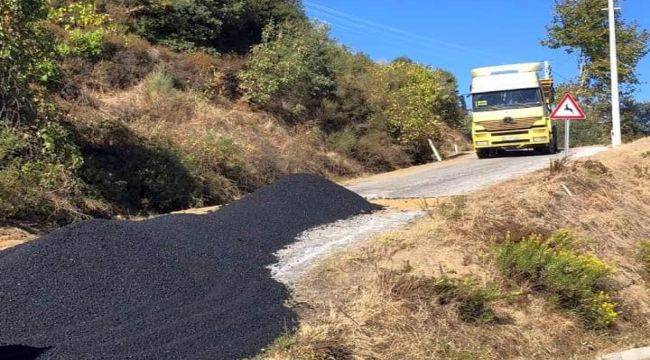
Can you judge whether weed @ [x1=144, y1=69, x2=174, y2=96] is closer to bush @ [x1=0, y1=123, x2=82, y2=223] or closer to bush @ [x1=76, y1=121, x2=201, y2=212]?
bush @ [x1=76, y1=121, x2=201, y2=212]

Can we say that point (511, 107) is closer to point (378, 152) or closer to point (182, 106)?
point (378, 152)

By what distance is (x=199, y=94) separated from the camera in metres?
21.6

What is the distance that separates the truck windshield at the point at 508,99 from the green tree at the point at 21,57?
54.7 feet

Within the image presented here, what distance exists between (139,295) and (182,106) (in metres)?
14.0

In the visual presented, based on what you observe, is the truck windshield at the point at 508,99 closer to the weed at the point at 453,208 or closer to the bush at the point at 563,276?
the weed at the point at 453,208

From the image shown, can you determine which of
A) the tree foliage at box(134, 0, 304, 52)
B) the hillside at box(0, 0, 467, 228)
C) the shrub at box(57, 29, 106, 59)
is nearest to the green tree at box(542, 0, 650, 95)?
the hillside at box(0, 0, 467, 228)

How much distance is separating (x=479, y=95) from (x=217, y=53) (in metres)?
9.87

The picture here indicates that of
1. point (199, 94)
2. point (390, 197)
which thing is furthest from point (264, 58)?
point (390, 197)

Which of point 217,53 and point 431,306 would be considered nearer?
point 431,306

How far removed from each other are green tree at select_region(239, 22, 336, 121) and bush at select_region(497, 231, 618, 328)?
54.8 feet

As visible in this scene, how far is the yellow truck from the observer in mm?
24250


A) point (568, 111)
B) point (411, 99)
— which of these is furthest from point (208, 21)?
point (568, 111)

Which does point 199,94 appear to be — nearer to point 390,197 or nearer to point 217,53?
point 217,53

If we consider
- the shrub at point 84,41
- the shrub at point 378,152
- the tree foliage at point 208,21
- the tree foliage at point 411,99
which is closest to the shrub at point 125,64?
the shrub at point 84,41
